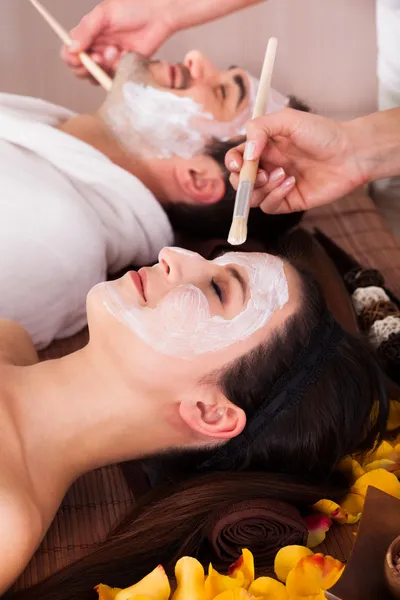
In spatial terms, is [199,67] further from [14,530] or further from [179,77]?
[14,530]

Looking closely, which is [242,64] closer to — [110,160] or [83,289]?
[110,160]

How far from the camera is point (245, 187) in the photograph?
0.98m

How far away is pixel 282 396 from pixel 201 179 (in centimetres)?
53

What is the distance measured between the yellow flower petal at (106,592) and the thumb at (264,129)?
594 millimetres

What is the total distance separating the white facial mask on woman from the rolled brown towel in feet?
0.68

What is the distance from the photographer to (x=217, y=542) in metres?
0.92

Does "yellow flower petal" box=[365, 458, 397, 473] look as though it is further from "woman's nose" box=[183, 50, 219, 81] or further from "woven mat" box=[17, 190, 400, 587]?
"woman's nose" box=[183, 50, 219, 81]

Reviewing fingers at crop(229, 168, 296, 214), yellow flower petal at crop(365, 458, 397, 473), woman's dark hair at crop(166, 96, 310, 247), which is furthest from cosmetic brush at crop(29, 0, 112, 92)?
yellow flower petal at crop(365, 458, 397, 473)

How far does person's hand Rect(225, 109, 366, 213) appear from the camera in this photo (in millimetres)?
1091

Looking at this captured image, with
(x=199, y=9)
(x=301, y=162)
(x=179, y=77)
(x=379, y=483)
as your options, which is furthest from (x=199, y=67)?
(x=379, y=483)

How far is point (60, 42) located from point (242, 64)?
388 millimetres

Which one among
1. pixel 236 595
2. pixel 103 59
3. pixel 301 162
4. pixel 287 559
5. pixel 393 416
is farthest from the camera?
pixel 103 59

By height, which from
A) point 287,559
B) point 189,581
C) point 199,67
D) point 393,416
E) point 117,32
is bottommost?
point 393,416

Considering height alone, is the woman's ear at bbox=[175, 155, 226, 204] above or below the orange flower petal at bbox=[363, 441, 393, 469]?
above
